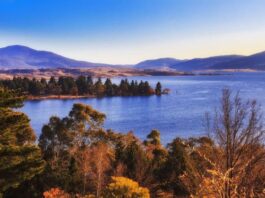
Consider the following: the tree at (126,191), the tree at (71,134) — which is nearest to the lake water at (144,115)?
the tree at (71,134)

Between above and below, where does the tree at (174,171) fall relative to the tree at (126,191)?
below

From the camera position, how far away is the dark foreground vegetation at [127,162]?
740 centimetres

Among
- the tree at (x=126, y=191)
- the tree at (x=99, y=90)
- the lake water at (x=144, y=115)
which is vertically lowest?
the lake water at (x=144, y=115)

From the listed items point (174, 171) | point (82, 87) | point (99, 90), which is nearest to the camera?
point (174, 171)

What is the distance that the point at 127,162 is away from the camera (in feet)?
62.8

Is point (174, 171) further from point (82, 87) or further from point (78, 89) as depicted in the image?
point (78, 89)

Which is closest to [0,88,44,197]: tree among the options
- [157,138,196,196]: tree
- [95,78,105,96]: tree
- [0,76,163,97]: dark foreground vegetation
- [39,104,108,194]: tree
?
[157,138,196,196]: tree

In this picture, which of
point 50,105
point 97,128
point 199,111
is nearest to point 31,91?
point 50,105

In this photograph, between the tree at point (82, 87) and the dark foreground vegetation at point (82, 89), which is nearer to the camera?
the dark foreground vegetation at point (82, 89)

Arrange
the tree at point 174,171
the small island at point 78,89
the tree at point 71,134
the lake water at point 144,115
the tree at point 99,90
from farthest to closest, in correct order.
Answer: the tree at point 99,90
the small island at point 78,89
the lake water at point 144,115
the tree at point 71,134
the tree at point 174,171

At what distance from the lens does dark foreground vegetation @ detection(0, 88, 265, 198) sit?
291 inches

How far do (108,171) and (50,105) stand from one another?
53620 mm

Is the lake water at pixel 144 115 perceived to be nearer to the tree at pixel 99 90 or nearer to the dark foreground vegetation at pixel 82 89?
the dark foreground vegetation at pixel 82 89

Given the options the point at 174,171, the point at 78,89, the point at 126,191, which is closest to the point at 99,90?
the point at 78,89
